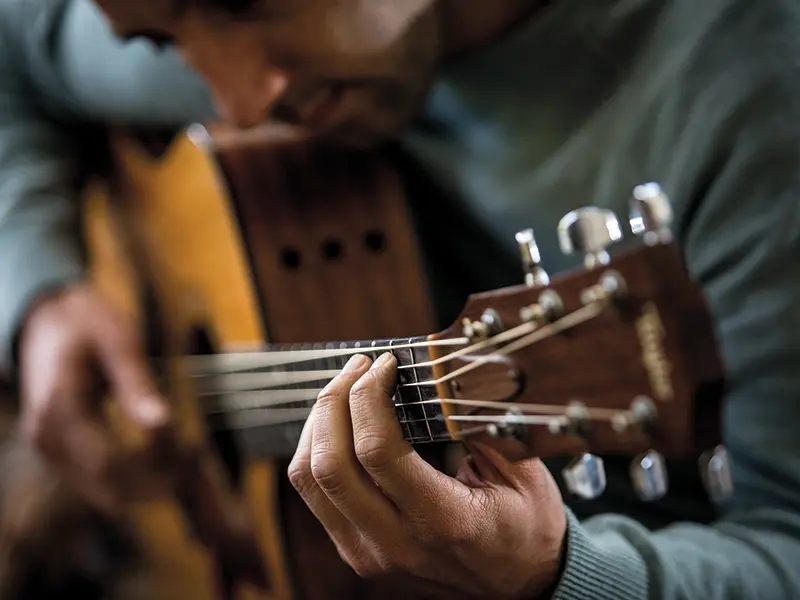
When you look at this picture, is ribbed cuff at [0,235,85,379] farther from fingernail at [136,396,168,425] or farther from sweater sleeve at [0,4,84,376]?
fingernail at [136,396,168,425]

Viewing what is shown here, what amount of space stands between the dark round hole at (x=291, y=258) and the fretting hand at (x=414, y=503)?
284 mm

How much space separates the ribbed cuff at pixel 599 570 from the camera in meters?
0.40

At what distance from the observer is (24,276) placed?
2.84 ft

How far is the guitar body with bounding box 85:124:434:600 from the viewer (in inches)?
23.0

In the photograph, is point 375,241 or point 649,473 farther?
point 375,241

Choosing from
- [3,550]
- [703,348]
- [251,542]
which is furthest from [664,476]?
[3,550]

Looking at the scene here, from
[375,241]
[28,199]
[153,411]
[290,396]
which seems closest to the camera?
[290,396]

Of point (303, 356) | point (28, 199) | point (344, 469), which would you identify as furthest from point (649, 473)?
point (28, 199)

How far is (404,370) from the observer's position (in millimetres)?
379

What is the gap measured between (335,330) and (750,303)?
0.27 meters

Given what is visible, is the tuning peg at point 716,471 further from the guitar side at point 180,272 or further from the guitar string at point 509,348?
the guitar side at point 180,272

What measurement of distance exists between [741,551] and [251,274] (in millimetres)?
418

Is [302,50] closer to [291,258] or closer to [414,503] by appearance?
[291,258]

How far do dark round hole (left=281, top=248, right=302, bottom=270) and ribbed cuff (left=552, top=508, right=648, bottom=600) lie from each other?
332 mm
